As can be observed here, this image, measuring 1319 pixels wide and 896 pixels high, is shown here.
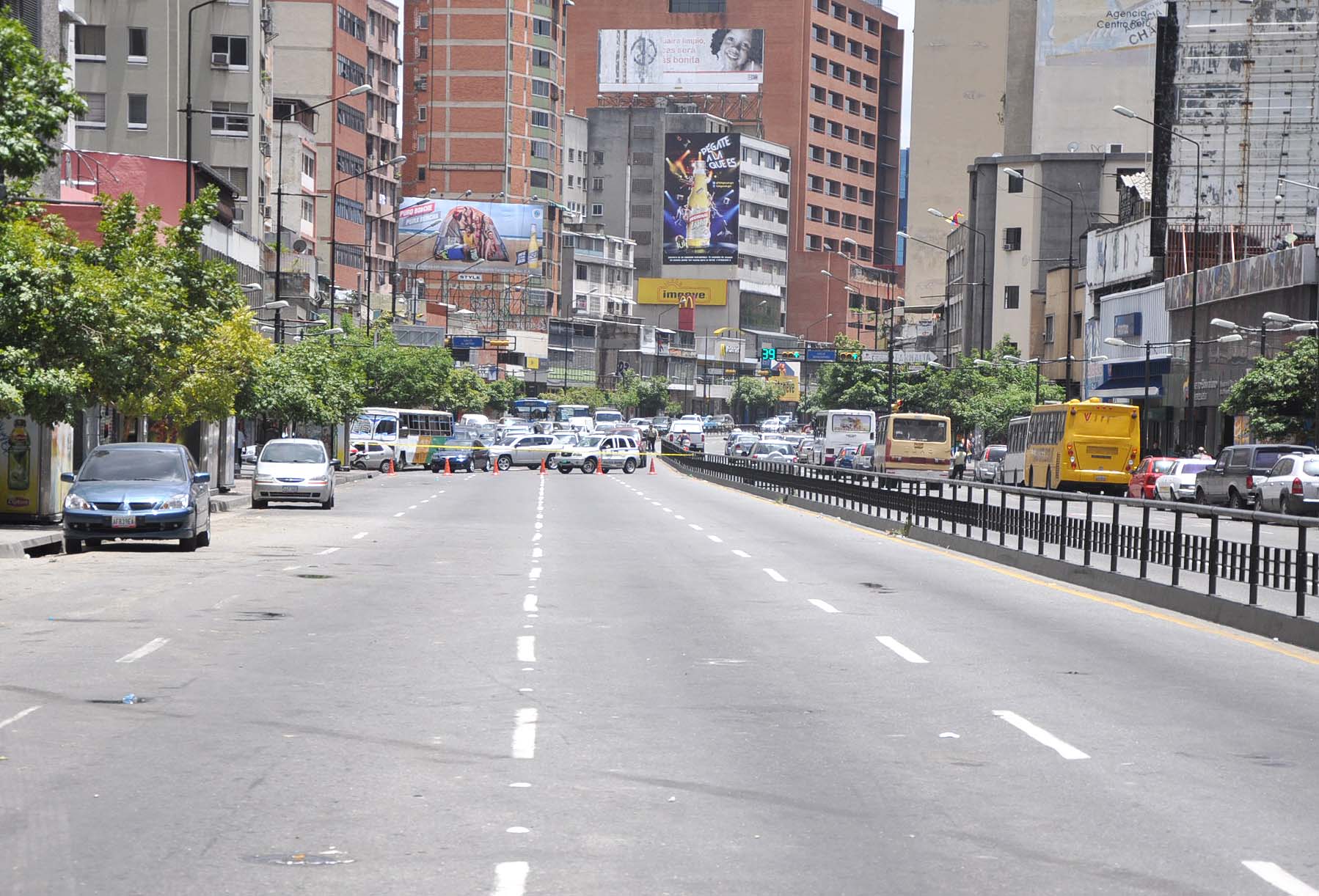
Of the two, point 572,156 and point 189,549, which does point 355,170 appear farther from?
point 189,549

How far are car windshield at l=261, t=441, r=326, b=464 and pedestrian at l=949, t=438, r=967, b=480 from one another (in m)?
37.0

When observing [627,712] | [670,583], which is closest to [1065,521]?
[670,583]

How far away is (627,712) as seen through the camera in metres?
11.6

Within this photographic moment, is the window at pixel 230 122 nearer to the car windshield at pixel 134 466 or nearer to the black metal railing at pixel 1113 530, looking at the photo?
the black metal railing at pixel 1113 530

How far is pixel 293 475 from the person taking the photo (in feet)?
148

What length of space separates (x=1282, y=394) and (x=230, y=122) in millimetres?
57112

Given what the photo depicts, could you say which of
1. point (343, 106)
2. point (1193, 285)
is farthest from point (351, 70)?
point (1193, 285)

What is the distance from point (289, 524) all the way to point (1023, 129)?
341 ft

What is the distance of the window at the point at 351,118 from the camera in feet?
449

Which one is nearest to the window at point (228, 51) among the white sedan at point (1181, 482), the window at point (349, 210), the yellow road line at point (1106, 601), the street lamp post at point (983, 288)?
the window at point (349, 210)

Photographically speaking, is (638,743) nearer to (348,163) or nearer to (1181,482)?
(1181,482)

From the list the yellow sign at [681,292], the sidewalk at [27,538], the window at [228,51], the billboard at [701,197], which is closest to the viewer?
the sidewalk at [27,538]

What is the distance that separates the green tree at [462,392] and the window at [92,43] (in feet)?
83.7

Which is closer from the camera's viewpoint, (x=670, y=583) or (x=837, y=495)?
(x=670, y=583)
